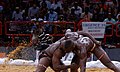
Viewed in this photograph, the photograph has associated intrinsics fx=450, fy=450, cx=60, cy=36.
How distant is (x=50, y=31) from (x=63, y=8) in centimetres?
220

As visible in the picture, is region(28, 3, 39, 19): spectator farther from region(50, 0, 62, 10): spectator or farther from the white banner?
the white banner

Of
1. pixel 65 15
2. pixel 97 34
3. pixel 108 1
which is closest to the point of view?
pixel 97 34

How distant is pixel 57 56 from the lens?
8.62m

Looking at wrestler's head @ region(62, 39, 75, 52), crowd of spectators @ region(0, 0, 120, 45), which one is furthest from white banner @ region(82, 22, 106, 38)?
wrestler's head @ region(62, 39, 75, 52)

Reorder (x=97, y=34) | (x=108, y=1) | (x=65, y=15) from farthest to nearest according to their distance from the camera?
1. (x=108, y=1)
2. (x=65, y=15)
3. (x=97, y=34)

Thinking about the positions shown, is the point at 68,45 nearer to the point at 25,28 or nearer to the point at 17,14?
the point at 25,28

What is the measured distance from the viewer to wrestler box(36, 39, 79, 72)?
838cm

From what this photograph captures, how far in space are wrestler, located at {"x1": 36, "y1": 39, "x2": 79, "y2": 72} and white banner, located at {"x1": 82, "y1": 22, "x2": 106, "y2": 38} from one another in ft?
19.6

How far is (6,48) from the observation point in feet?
48.9

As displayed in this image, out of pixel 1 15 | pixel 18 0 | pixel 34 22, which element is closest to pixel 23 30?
pixel 34 22

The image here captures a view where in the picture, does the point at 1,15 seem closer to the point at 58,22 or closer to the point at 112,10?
the point at 58,22

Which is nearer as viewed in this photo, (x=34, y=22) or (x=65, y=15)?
(x=34, y=22)

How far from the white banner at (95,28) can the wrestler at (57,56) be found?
5.96 meters

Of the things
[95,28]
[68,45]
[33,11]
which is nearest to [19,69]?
[95,28]
